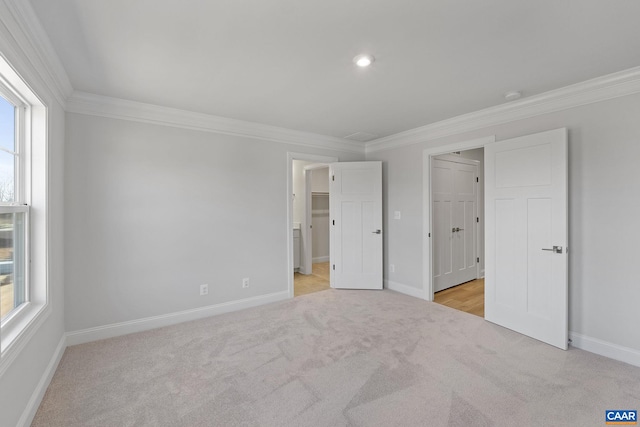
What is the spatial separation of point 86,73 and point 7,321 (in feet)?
6.04

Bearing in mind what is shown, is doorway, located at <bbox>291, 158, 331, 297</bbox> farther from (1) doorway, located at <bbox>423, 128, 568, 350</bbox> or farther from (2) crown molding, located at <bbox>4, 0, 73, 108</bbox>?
(2) crown molding, located at <bbox>4, 0, 73, 108</bbox>

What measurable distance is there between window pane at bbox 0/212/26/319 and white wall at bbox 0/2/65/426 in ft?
0.68

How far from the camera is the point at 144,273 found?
3.04 metres

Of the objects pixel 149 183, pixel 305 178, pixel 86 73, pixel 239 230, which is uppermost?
pixel 86 73

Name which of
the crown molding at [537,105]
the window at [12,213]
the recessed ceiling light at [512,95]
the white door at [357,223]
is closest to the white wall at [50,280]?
the window at [12,213]

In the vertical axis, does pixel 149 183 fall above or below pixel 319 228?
above

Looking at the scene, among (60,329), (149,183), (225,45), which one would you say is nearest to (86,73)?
(149,183)

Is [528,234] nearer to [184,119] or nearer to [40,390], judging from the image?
[184,119]

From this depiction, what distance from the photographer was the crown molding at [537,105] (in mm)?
2367

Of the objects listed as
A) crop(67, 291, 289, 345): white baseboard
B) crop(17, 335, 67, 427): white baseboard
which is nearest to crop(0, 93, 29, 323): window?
crop(17, 335, 67, 427): white baseboard

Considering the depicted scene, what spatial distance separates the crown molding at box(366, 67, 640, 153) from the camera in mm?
2367

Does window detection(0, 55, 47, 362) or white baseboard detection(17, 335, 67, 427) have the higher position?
window detection(0, 55, 47, 362)

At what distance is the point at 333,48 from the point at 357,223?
112 inches

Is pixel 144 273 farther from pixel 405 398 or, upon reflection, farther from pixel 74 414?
pixel 405 398
